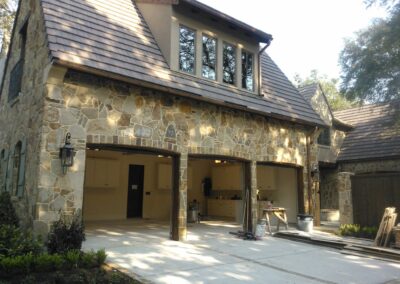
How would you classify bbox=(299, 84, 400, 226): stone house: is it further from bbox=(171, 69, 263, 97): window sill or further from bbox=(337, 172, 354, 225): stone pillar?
bbox=(171, 69, 263, 97): window sill

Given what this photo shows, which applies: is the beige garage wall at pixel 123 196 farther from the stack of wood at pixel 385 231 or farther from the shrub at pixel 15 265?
the stack of wood at pixel 385 231

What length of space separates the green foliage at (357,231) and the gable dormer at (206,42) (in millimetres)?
5407

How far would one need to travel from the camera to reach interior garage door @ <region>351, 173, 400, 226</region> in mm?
11195

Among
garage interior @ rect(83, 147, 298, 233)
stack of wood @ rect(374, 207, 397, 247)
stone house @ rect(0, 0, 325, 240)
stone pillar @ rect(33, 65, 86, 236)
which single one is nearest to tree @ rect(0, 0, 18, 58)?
stone house @ rect(0, 0, 325, 240)

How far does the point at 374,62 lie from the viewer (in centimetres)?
1221

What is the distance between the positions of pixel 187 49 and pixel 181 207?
4634 millimetres

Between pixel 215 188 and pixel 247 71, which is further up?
pixel 247 71

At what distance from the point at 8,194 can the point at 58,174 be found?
10.1ft

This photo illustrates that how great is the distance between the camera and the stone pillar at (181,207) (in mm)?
9523

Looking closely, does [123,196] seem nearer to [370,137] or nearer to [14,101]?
[14,101]

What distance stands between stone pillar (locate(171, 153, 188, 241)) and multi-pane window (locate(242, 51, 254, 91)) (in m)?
3.92

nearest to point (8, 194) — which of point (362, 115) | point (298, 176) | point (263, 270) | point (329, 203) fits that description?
point (263, 270)

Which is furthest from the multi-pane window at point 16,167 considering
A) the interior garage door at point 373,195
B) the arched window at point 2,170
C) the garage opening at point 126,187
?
the interior garage door at point 373,195

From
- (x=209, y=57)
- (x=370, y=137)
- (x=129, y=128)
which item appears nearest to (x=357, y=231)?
(x=209, y=57)
